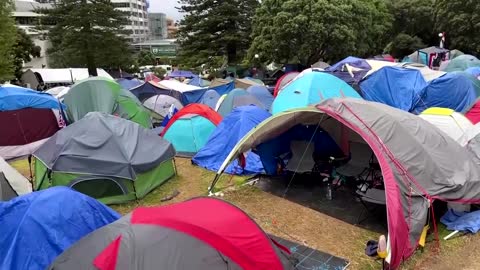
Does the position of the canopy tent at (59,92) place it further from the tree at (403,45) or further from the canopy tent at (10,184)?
the tree at (403,45)

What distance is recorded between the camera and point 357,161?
8.02 meters

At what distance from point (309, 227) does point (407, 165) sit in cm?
189

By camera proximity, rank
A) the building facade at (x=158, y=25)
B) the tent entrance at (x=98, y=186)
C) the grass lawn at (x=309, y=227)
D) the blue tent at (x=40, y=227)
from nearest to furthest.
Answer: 1. the blue tent at (x=40, y=227)
2. the grass lawn at (x=309, y=227)
3. the tent entrance at (x=98, y=186)
4. the building facade at (x=158, y=25)

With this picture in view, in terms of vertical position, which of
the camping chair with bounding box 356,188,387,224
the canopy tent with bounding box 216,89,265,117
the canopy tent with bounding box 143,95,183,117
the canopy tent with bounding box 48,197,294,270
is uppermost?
the canopy tent with bounding box 48,197,294,270

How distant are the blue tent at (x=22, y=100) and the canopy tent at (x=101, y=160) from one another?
13.4 feet

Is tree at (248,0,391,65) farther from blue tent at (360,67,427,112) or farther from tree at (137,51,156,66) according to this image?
tree at (137,51,156,66)

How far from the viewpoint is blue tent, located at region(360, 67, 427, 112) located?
555 inches

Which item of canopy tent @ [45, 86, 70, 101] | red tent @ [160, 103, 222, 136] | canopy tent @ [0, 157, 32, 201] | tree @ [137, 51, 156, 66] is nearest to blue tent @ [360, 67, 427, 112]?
red tent @ [160, 103, 222, 136]

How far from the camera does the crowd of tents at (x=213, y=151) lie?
419cm

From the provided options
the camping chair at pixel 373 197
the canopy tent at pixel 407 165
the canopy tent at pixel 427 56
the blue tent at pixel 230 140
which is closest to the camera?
the canopy tent at pixel 407 165

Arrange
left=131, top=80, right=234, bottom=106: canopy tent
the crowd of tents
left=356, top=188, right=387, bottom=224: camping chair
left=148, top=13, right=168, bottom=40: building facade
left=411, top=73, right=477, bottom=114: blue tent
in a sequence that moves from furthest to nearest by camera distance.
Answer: left=148, top=13, right=168, bottom=40: building facade < left=131, top=80, right=234, bottom=106: canopy tent < left=411, top=73, right=477, bottom=114: blue tent < left=356, top=188, right=387, bottom=224: camping chair < the crowd of tents

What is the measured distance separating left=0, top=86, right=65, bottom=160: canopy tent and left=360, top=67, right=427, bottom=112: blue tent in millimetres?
10779

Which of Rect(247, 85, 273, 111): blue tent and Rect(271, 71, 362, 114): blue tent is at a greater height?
Rect(271, 71, 362, 114): blue tent

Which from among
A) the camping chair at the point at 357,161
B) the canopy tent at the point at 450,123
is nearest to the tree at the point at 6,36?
the camping chair at the point at 357,161
